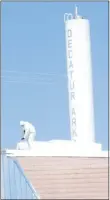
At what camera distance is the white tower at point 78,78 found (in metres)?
16.6

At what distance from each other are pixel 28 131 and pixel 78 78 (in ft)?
10.7

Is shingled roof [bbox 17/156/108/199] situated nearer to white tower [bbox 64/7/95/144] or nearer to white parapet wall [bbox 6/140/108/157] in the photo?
white parapet wall [bbox 6/140/108/157]

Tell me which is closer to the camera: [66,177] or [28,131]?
[66,177]

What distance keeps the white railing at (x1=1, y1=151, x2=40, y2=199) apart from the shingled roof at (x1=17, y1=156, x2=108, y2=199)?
275 millimetres

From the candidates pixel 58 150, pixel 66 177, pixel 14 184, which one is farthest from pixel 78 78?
pixel 14 184

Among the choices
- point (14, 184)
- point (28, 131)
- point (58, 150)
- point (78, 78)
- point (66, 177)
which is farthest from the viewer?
point (78, 78)

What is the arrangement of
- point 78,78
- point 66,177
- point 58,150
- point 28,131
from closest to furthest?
point 66,177 → point 28,131 → point 58,150 → point 78,78

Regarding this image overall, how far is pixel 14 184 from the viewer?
10.9m

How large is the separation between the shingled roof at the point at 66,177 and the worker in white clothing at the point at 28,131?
27.1 inches

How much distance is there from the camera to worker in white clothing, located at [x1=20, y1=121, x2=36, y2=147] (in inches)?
544

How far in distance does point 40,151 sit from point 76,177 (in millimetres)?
1743

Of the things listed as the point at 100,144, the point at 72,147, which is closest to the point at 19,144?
the point at 72,147

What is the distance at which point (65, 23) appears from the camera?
655 inches

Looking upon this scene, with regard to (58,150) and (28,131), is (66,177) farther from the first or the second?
(28,131)
